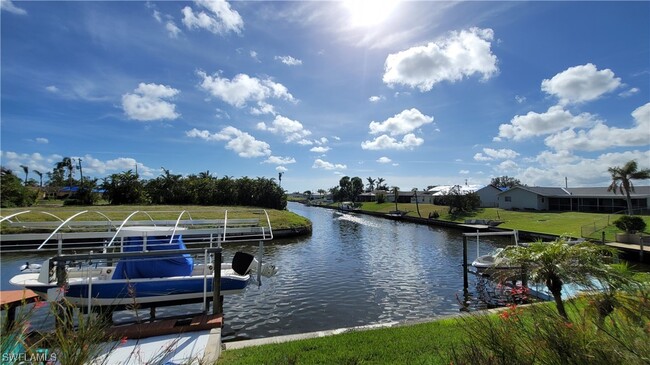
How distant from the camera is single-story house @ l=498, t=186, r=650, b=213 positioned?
42.3m

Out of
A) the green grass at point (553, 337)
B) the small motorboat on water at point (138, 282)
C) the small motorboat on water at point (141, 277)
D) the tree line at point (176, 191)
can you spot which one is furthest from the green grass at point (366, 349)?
the tree line at point (176, 191)

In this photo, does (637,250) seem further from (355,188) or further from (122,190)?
(355,188)

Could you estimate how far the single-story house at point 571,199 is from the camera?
4231cm

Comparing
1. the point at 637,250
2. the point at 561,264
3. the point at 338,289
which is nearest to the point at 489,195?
the point at 637,250

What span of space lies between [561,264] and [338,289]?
417 inches

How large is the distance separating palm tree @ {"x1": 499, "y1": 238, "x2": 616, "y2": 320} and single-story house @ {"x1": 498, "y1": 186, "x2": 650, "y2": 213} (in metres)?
47.2

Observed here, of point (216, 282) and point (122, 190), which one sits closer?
point (216, 282)

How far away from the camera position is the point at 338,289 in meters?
14.8

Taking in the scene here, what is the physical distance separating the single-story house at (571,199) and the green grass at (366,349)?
47680 millimetres

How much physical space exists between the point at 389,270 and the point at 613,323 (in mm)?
16931

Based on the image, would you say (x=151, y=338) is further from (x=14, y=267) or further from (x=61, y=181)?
(x=61, y=181)

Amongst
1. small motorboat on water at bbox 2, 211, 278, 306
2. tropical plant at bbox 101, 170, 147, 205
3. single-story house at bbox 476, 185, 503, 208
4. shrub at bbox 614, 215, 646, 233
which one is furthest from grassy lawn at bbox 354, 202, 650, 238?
tropical plant at bbox 101, 170, 147, 205

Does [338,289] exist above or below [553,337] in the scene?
below

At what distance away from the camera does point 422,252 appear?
82.6 ft
